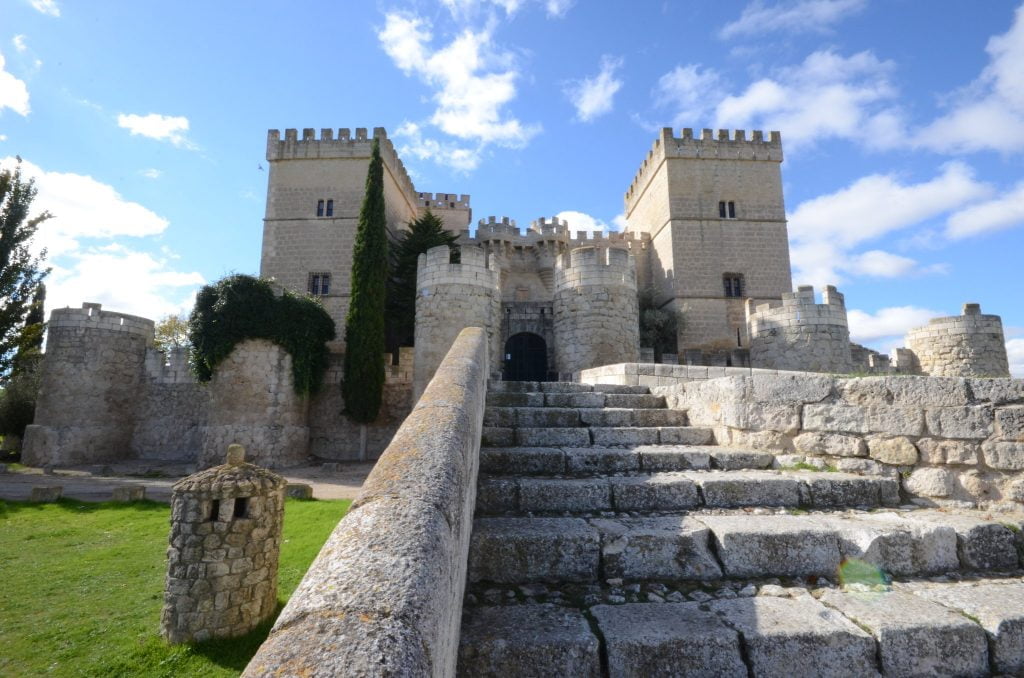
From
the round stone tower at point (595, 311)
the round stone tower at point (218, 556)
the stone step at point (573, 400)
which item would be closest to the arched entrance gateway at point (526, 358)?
the round stone tower at point (595, 311)

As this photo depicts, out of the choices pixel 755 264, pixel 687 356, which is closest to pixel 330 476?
pixel 687 356

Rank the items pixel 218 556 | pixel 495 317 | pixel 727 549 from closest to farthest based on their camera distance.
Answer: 1. pixel 727 549
2. pixel 218 556
3. pixel 495 317

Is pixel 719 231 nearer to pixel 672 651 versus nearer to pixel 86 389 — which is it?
pixel 672 651

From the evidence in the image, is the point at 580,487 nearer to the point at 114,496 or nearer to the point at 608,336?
the point at 608,336

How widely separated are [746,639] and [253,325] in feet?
57.3

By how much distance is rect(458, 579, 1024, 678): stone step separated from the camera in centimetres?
215

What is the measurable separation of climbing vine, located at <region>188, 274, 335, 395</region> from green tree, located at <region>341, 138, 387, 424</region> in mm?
1213

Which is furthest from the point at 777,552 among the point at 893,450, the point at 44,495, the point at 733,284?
the point at 733,284

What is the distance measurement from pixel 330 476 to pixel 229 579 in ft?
31.1

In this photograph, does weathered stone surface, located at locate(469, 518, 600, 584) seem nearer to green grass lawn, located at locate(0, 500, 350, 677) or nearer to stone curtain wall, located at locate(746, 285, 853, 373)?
green grass lawn, located at locate(0, 500, 350, 677)

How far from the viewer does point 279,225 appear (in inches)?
931

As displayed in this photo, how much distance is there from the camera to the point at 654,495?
3.60 meters

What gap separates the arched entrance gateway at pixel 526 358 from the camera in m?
17.8

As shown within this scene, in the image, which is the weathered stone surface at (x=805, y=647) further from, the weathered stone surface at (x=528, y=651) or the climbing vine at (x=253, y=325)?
the climbing vine at (x=253, y=325)
